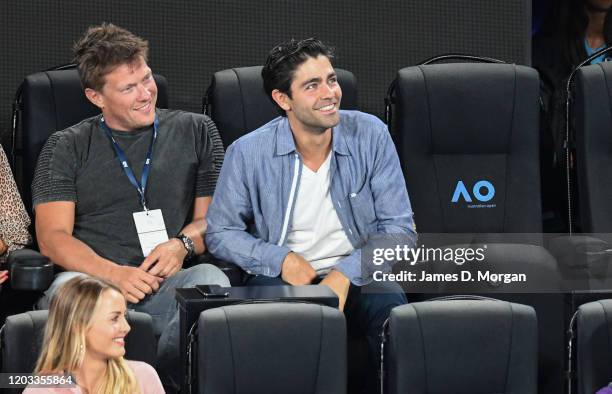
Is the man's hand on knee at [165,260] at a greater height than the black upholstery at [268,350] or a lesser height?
greater

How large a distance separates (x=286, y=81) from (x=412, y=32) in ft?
3.77

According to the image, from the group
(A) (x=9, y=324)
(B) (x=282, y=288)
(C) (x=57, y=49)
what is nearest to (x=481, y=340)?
(B) (x=282, y=288)

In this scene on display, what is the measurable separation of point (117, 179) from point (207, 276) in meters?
0.58

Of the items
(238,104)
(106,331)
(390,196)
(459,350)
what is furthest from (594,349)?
(238,104)

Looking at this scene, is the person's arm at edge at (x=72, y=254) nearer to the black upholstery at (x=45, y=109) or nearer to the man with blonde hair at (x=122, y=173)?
the man with blonde hair at (x=122, y=173)

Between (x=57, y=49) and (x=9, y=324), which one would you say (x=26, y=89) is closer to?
(x=57, y=49)

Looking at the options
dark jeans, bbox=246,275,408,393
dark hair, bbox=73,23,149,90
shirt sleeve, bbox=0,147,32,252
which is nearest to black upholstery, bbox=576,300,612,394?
dark jeans, bbox=246,275,408,393

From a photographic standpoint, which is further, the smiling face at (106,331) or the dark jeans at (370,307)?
the dark jeans at (370,307)

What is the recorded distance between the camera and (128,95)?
150 inches

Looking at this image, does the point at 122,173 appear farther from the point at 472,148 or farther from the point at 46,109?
the point at 472,148

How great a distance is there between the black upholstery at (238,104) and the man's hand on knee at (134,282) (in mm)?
721

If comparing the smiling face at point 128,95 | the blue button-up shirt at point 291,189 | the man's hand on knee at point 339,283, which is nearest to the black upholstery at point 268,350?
the man's hand on knee at point 339,283

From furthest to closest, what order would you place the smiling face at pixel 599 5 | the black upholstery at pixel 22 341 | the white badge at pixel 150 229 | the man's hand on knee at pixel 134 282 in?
1. the smiling face at pixel 599 5
2. the white badge at pixel 150 229
3. the man's hand on knee at pixel 134 282
4. the black upholstery at pixel 22 341

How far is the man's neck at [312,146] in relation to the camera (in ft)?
12.5
